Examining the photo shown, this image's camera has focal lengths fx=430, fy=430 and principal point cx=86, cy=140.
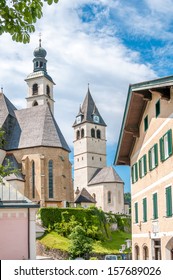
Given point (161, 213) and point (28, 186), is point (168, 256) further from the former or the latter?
point (28, 186)

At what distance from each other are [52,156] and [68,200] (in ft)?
20.9

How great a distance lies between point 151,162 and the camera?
62.4 feet

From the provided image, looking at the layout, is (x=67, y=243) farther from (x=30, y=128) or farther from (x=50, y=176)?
(x=30, y=128)

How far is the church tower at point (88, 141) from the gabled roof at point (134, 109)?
62.8m

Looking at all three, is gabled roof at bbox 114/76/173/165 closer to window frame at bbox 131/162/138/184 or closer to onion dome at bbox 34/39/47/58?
window frame at bbox 131/162/138/184

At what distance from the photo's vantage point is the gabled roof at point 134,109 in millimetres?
16188

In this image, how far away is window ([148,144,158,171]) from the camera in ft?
58.5

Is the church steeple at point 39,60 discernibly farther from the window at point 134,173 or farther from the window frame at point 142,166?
the window frame at point 142,166

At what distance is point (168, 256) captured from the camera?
53.2ft

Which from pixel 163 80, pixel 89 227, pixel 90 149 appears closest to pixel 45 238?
pixel 89 227

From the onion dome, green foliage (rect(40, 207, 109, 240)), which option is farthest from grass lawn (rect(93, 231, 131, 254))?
the onion dome

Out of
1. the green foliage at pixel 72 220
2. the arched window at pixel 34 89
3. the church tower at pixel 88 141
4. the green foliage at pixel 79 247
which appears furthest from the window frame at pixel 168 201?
the church tower at pixel 88 141

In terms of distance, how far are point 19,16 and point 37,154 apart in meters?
49.3
